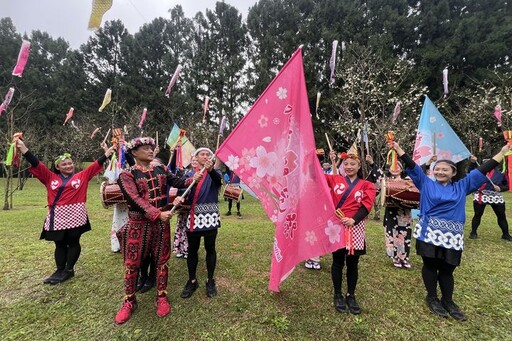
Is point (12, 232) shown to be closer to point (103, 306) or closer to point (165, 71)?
point (103, 306)

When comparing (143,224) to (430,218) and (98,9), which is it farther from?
(430,218)

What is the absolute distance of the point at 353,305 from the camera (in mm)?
3875

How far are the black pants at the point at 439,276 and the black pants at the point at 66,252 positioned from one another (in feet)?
17.8

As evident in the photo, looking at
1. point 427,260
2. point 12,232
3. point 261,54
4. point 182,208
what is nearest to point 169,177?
point 182,208

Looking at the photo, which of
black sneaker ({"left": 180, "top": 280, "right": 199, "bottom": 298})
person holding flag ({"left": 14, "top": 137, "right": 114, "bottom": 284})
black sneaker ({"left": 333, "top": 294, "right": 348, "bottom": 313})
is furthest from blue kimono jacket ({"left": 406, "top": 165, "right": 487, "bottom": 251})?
person holding flag ({"left": 14, "top": 137, "right": 114, "bottom": 284})

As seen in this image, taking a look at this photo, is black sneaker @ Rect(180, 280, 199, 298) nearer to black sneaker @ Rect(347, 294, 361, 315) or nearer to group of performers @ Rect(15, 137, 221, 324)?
group of performers @ Rect(15, 137, 221, 324)

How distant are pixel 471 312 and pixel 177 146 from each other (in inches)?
224

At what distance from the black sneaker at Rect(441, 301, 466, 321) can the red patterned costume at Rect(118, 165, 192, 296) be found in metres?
3.94

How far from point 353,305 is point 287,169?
85.5 inches

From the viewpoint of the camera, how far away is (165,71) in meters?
29.8

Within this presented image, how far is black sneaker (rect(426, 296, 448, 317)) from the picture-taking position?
12.4 feet

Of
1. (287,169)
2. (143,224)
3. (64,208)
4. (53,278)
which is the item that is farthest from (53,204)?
(287,169)

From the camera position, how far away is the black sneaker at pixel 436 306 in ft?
12.4

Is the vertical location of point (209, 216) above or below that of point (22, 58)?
below
